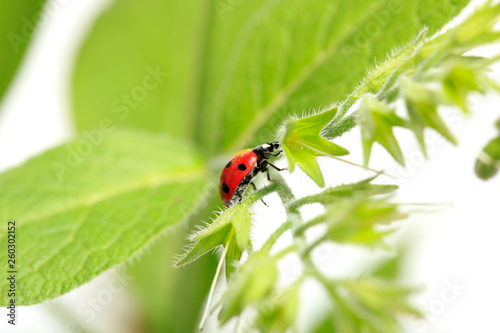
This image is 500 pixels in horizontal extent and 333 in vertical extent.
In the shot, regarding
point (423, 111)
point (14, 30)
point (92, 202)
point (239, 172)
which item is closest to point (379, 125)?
point (423, 111)

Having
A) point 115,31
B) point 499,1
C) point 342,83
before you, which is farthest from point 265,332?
point 115,31

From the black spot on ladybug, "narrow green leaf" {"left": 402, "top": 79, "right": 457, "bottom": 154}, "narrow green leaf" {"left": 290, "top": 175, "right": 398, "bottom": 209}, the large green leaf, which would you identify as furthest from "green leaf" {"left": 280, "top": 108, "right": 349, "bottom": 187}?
the large green leaf

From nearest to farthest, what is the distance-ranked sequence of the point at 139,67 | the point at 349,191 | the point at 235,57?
the point at 349,191, the point at 235,57, the point at 139,67

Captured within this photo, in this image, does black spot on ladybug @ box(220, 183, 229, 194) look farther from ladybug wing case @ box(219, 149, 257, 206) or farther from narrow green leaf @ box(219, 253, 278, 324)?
narrow green leaf @ box(219, 253, 278, 324)

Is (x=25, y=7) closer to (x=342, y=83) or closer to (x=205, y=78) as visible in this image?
(x=205, y=78)

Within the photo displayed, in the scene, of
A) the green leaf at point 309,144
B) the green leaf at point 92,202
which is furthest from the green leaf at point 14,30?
the green leaf at point 309,144

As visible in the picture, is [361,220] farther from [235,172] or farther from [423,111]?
[235,172]

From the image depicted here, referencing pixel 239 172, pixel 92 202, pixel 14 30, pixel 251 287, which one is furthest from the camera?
pixel 14 30
